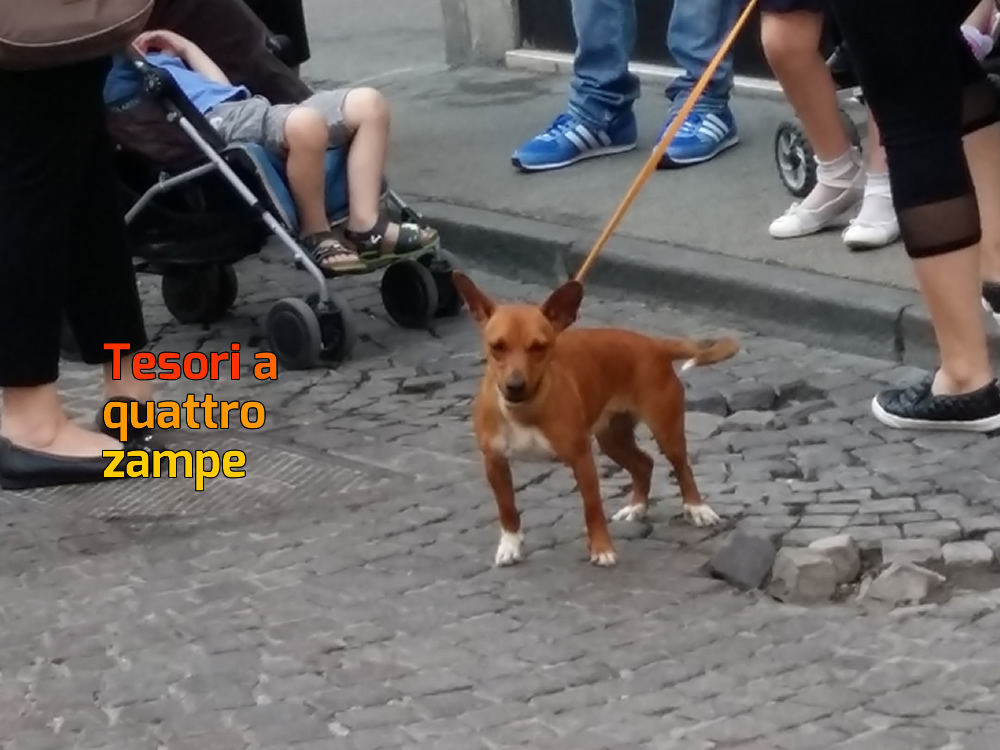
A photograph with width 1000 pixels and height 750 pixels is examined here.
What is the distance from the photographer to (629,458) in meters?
4.35

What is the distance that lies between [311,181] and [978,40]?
206 cm

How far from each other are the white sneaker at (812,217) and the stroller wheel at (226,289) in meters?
1.81

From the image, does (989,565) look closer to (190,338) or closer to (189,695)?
(189,695)

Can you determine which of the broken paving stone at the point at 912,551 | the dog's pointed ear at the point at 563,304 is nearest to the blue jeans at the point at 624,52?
the dog's pointed ear at the point at 563,304

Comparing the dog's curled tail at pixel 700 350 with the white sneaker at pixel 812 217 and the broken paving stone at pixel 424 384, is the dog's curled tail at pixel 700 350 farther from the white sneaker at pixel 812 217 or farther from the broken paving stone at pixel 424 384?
the white sneaker at pixel 812 217

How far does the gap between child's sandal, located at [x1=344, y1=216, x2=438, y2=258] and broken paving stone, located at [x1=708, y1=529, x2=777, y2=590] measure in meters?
2.10

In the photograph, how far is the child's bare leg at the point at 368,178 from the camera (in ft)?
19.2

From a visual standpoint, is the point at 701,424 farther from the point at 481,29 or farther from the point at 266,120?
the point at 481,29

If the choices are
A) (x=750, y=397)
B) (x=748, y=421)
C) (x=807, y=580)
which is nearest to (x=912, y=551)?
(x=807, y=580)

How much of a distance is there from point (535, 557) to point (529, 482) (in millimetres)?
490

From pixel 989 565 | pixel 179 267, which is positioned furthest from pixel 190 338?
pixel 989 565

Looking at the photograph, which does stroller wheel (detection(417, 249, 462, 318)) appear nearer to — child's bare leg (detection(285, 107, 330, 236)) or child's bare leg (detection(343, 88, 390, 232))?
child's bare leg (detection(343, 88, 390, 232))

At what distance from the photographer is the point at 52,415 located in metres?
4.88

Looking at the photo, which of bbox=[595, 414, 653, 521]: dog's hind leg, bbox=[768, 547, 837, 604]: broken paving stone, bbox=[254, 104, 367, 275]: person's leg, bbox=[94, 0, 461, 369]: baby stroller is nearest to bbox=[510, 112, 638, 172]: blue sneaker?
bbox=[94, 0, 461, 369]: baby stroller
